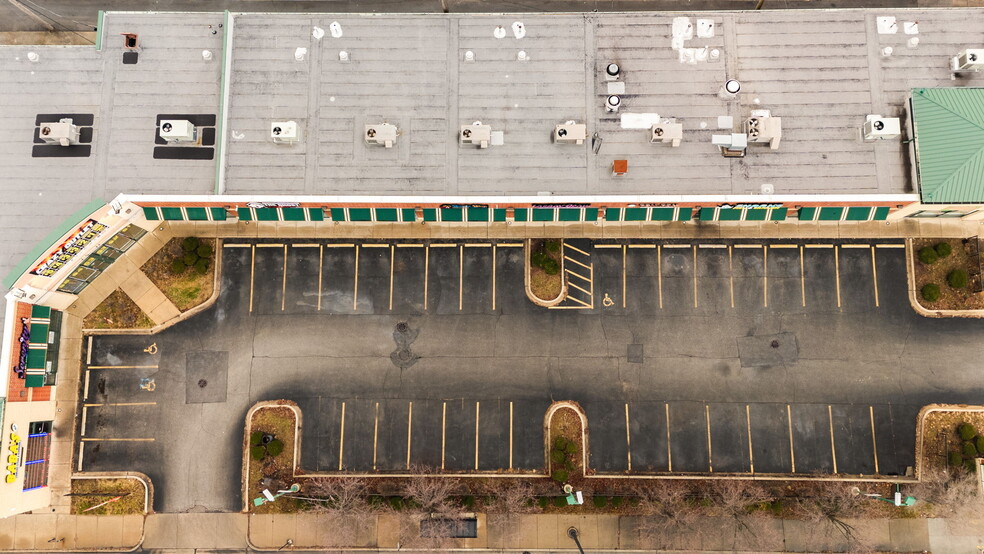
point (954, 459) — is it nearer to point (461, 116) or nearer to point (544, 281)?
point (544, 281)

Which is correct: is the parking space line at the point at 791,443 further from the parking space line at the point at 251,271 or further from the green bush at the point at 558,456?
the parking space line at the point at 251,271

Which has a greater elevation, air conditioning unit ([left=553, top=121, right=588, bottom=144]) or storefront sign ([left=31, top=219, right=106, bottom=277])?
air conditioning unit ([left=553, top=121, right=588, bottom=144])

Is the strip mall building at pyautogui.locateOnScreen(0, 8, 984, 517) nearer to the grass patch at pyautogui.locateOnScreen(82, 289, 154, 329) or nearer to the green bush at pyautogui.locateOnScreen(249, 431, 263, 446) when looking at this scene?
the grass patch at pyautogui.locateOnScreen(82, 289, 154, 329)

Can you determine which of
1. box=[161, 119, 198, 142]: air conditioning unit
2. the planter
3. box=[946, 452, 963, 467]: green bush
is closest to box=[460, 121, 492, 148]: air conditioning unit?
the planter

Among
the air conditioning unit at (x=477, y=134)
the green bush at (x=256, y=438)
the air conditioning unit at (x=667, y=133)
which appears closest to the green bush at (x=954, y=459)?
the air conditioning unit at (x=667, y=133)

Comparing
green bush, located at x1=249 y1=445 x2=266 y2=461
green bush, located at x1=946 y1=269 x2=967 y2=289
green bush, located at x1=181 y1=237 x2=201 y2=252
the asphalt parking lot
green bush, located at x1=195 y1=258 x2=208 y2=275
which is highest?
green bush, located at x1=181 y1=237 x2=201 y2=252

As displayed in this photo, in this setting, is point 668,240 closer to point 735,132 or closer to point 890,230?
point 735,132

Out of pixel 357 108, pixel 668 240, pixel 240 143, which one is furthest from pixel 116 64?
pixel 668 240
